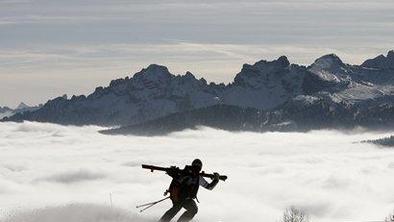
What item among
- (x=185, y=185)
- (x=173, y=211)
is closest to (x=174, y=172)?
(x=185, y=185)

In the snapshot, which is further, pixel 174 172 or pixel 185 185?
pixel 185 185

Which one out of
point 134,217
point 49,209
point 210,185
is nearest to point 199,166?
point 210,185

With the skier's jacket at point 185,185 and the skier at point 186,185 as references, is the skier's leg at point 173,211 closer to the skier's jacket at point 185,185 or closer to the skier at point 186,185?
the skier at point 186,185

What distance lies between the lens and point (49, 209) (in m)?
25.8

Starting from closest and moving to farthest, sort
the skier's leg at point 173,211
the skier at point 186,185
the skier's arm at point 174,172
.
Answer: the skier's arm at point 174,172, the skier at point 186,185, the skier's leg at point 173,211

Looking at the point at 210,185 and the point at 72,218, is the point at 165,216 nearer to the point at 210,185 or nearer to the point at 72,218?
the point at 210,185

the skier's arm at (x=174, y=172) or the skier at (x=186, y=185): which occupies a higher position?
the skier's arm at (x=174, y=172)

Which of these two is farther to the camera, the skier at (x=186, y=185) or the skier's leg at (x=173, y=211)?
the skier's leg at (x=173, y=211)

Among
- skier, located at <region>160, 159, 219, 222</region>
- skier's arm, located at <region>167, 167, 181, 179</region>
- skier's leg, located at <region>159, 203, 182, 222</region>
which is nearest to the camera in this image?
skier's arm, located at <region>167, 167, 181, 179</region>

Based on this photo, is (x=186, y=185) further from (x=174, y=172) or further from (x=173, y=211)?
(x=173, y=211)

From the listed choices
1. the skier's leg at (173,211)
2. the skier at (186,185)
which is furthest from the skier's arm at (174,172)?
the skier's leg at (173,211)

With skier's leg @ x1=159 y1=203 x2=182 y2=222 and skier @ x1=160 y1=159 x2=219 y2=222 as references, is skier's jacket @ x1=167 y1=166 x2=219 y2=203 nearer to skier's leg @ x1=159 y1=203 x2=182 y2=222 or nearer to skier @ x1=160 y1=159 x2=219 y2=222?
skier @ x1=160 y1=159 x2=219 y2=222

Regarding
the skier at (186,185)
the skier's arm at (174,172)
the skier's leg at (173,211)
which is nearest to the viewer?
the skier's arm at (174,172)

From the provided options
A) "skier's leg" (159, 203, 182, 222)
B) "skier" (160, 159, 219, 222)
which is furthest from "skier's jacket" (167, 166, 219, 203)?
"skier's leg" (159, 203, 182, 222)
